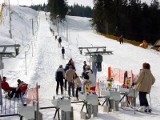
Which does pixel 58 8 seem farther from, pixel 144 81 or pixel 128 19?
pixel 144 81

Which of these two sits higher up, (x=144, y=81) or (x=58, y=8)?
(x=58, y=8)

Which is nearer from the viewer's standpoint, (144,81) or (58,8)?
(144,81)

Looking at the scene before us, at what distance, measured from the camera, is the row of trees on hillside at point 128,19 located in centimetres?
7600

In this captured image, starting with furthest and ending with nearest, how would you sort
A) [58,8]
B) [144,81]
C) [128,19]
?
[58,8], [128,19], [144,81]

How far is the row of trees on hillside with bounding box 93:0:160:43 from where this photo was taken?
249ft

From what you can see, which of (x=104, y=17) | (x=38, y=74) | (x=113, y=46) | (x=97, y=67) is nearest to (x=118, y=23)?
(x=104, y=17)

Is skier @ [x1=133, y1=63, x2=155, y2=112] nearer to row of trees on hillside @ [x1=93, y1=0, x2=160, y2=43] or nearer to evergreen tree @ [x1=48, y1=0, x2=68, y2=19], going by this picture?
row of trees on hillside @ [x1=93, y1=0, x2=160, y2=43]

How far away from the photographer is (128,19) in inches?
3302

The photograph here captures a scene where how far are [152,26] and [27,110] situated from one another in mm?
77283

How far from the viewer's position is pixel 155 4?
95188mm

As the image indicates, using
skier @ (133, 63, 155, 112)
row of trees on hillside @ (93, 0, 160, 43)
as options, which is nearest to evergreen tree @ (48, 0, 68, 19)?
row of trees on hillside @ (93, 0, 160, 43)

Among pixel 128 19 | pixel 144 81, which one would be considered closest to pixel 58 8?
pixel 128 19

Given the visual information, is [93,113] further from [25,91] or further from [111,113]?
[25,91]

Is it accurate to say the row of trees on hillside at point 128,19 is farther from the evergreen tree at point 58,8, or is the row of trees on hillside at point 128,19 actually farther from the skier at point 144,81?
the skier at point 144,81
